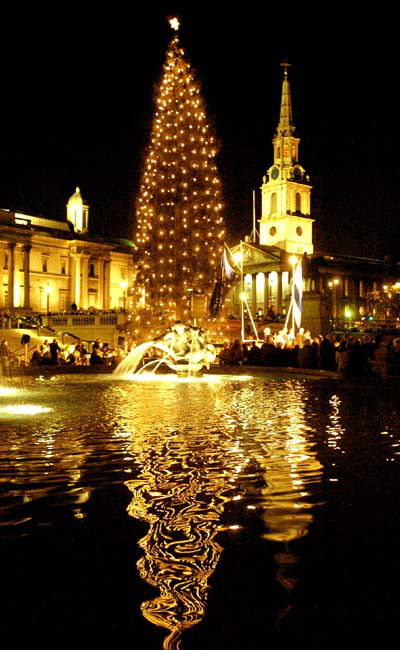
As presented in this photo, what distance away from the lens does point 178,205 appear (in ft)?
107

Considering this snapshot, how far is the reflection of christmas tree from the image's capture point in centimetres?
3234

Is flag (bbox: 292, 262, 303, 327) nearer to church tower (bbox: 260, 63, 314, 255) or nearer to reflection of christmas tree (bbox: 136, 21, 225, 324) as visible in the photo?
reflection of christmas tree (bbox: 136, 21, 225, 324)

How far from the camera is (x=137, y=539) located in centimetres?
465

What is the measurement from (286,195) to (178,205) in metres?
72.4

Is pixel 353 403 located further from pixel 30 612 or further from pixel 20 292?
pixel 20 292

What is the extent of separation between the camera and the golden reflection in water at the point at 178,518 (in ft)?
11.8

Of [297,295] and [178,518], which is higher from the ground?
[297,295]

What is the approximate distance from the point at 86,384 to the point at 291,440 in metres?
12.6

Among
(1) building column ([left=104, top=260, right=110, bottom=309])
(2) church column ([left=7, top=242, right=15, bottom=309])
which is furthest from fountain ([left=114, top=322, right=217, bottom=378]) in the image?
(1) building column ([left=104, top=260, right=110, bottom=309])

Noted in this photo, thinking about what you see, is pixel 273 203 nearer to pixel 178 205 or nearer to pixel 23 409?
pixel 178 205

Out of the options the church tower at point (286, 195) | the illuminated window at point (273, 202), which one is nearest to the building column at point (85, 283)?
the church tower at point (286, 195)

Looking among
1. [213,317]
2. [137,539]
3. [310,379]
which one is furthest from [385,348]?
[137,539]

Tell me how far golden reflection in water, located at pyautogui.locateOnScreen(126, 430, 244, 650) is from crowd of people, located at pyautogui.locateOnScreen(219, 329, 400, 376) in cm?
1346

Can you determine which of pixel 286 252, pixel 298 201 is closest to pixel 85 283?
pixel 286 252
